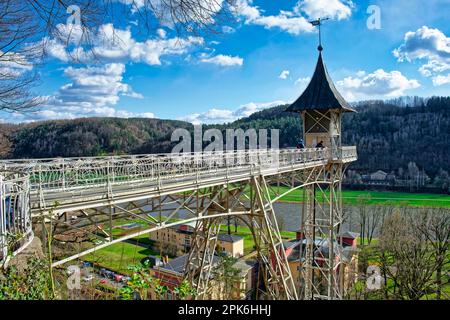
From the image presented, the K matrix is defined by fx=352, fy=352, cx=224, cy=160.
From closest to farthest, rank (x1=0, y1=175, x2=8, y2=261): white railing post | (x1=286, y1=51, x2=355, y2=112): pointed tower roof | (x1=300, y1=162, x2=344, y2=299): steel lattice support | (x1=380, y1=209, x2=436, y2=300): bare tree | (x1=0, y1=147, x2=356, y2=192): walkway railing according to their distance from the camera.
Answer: (x1=0, y1=175, x2=8, y2=261): white railing post → (x1=0, y1=147, x2=356, y2=192): walkway railing → (x1=300, y1=162, x2=344, y2=299): steel lattice support → (x1=286, y1=51, x2=355, y2=112): pointed tower roof → (x1=380, y1=209, x2=436, y2=300): bare tree

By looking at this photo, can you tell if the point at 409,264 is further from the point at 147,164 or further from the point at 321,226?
the point at 147,164

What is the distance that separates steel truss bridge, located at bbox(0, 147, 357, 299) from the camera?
5121 millimetres

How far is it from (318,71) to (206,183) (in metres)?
10.0

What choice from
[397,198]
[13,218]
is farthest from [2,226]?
[397,198]

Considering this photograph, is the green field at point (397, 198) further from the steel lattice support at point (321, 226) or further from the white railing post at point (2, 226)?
the white railing post at point (2, 226)

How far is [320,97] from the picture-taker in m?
14.8

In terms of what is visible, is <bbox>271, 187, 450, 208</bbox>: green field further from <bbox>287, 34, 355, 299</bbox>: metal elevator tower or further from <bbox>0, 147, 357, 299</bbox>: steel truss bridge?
<bbox>0, 147, 357, 299</bbox>: steel truss bridge

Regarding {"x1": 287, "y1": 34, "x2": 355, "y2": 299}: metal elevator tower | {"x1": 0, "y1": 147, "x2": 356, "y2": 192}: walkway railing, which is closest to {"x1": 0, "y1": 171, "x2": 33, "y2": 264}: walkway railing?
{"x1": 0, "y1": 147, "x2": 356, "y2": 192}: walkway railing

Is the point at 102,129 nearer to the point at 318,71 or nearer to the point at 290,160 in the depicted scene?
the point at 318,71

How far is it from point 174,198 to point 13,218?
4.37 metres

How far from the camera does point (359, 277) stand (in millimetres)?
26469

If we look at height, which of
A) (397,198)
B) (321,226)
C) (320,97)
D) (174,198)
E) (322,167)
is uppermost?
(320,97)

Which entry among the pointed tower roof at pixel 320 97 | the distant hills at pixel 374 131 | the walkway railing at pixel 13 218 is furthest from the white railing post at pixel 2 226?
the distant hills at pixel 374 131

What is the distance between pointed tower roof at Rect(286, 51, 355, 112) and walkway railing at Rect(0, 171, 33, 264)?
474 inches
